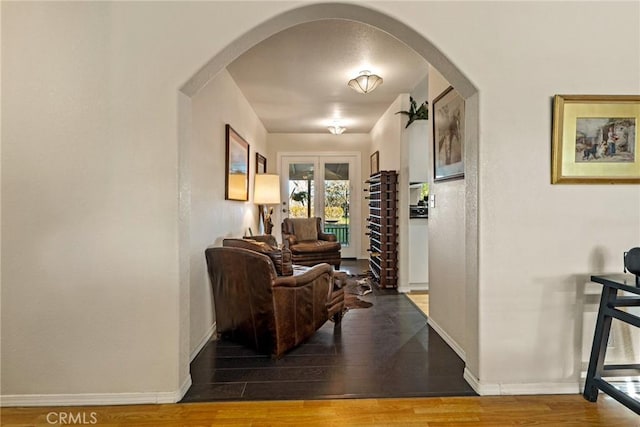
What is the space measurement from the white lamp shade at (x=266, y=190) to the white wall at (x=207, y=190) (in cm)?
78

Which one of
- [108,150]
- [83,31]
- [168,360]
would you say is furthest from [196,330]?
[83,31]

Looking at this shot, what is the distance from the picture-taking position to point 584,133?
2066mm

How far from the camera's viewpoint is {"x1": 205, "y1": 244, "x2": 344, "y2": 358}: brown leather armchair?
8.16ft

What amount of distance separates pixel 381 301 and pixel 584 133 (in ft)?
8.49

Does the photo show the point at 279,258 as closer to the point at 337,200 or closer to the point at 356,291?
the point at 356,291

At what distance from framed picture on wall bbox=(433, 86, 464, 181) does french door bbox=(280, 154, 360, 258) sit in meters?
3.98

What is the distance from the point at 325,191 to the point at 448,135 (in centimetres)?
436

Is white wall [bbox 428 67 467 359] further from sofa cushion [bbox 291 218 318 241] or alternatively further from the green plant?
sofa cushion [bbox 291 218 318 241]

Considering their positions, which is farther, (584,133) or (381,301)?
(381,301)

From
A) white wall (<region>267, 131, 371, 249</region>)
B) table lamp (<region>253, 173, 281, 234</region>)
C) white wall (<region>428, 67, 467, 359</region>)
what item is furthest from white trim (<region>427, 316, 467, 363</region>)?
white wall (<region>267, 131, 371, 249</region>)

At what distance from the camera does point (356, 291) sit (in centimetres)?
448

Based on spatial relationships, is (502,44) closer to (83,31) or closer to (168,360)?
(83,31)

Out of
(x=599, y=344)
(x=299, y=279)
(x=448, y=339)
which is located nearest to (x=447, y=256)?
(x=448, y=339)

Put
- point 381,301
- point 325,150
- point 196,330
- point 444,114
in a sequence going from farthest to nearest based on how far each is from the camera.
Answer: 1. point 325,150
2. point 381,301
3. point 444,114
4. point 196,330
